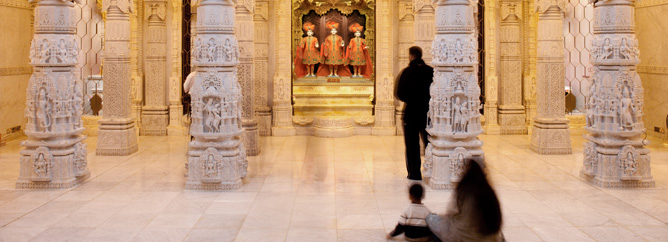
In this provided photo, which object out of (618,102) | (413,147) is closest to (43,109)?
(413,147)

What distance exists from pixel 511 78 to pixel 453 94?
6.88m

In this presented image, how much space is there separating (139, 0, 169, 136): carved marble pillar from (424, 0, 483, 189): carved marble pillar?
26.5 ft

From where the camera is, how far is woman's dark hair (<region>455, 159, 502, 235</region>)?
14.1ft

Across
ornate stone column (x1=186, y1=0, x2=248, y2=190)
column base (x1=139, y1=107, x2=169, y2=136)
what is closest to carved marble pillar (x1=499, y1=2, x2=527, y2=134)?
column base (x1=139, y1=107, x2=169, y2=136)

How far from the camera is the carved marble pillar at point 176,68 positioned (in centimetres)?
1399

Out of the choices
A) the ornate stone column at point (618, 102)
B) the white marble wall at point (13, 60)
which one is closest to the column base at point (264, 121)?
the white marble wall at point (13, 60)

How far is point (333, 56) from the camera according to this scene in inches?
644

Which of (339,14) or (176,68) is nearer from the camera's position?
(176,68)

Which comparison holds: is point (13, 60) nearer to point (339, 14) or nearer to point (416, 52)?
point (339, 14)

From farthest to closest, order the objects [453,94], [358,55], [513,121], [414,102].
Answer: [358,55]
[513,121]
[414,102]
[453,94]

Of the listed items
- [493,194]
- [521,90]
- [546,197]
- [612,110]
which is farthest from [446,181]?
[521,90]

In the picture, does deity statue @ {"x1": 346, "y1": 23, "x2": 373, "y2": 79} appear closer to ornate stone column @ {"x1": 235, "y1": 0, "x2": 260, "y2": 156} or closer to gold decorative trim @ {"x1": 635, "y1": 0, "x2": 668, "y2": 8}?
ornate stone column @ {"x1": 235, "y1": 0, "x2": 260, "y2": 156}

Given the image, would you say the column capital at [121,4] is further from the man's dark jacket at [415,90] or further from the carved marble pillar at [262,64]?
the man's dark jacket at [415,90]

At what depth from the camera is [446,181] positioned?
784cm
